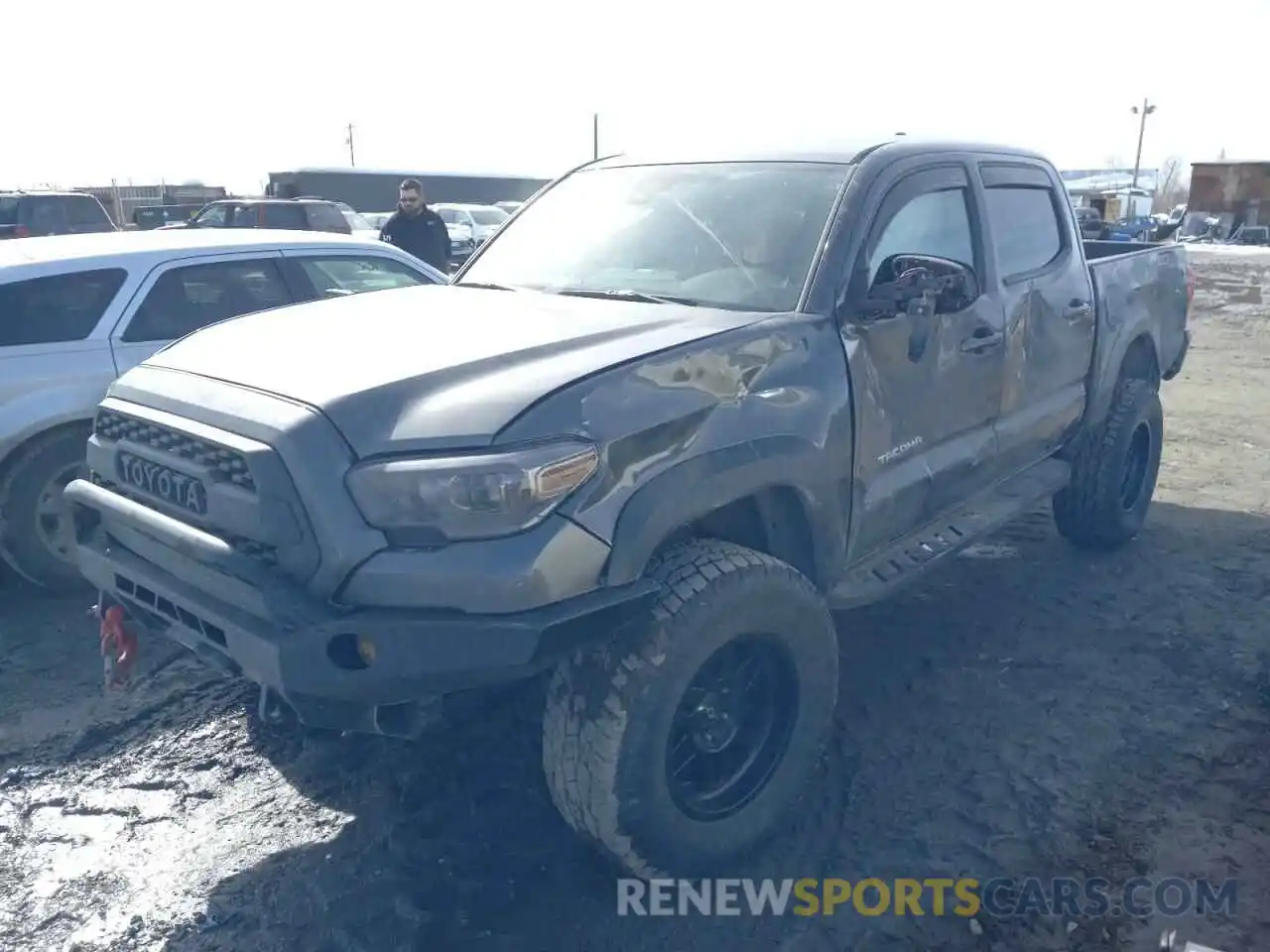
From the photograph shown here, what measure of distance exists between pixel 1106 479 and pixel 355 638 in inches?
162

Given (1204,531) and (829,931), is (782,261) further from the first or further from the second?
(1204,531)

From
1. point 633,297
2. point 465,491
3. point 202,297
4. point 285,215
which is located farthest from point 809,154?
point 285,215

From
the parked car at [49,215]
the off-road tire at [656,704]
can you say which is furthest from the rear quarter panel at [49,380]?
the parked car at [49,215]

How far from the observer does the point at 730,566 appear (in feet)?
9.12

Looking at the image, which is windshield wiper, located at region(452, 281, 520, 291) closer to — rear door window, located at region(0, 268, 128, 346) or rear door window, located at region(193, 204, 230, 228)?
rear door window, located at region(0, 268, 128, 346)

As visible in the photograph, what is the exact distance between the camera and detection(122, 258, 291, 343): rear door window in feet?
16.4

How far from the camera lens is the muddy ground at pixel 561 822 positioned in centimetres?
277

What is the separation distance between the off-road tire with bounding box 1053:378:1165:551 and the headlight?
3618 millimetres

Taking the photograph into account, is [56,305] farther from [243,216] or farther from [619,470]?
[243,216]

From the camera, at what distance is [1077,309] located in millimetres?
4680

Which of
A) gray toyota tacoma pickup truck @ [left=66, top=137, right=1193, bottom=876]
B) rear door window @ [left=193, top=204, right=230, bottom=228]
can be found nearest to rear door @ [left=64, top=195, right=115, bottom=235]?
rear door window @ [left=193, top=204, right=230, bottom=228]

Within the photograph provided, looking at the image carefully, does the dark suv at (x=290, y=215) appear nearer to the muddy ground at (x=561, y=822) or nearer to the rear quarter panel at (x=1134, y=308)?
the muddy ground at (x=561, y=822)

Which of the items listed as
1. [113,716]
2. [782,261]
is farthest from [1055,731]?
[113,716]

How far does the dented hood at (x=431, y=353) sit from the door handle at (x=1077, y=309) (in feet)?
6.96
